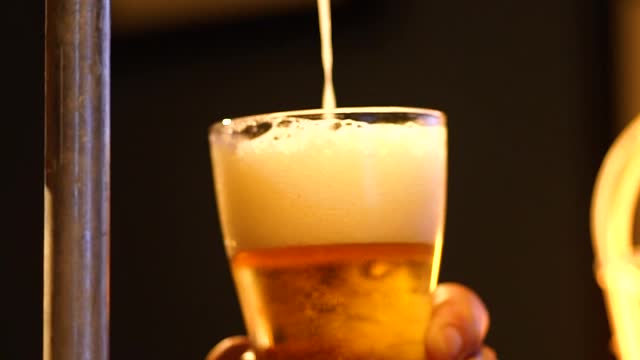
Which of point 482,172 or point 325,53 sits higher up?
point 325,53

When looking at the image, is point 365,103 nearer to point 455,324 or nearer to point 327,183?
point 455,324

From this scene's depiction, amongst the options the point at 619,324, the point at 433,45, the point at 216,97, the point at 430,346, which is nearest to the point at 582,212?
the point at 433,45

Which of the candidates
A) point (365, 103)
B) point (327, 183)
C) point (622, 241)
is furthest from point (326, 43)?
point (365, 103)

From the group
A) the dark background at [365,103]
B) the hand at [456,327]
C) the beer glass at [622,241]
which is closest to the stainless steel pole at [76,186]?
the hand at [456,327]

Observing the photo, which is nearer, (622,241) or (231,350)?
(231,350)

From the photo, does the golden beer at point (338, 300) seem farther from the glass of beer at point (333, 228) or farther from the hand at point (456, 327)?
the hand at point (456, 327)

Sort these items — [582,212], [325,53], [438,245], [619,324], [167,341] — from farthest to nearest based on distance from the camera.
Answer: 1. [167,341]
2. [582,212]
3. [619,324]
4. [438,245]
5. [325,53]
